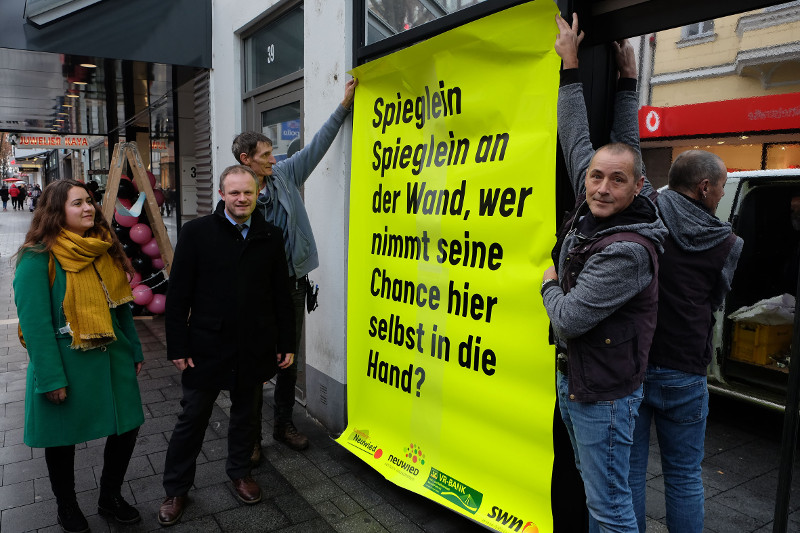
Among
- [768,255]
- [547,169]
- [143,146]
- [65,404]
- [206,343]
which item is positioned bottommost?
[65,404]

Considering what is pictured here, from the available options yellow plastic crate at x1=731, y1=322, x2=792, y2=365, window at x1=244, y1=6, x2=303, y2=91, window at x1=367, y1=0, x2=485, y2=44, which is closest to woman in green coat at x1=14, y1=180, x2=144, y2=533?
window at x1=367, y1=0, x2=485, y2=44

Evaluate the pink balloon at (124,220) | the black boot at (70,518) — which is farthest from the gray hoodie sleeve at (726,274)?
the pink balloon at (124,220)

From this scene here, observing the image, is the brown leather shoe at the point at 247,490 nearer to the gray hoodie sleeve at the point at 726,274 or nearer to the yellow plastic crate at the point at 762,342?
the gray hoodie sleeve at the point at 726,274

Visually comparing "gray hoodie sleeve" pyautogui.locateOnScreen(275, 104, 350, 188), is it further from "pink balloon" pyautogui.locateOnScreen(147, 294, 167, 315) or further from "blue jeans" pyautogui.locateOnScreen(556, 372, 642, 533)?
"pink balloon" pyautogui.locateOnScreen(147, 294, 167, 315)

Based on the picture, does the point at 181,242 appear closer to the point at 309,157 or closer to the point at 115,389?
the point at 115,389

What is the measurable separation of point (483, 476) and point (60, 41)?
580cm

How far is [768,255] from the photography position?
500 centimetres

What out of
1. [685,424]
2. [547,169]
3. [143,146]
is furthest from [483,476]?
[143,146]

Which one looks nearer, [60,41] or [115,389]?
[115,389]

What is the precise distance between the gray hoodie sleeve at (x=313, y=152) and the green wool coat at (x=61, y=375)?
1.48 metres

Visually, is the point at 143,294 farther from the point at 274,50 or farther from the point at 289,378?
the point at 289,378

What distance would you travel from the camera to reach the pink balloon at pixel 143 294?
26.2ft

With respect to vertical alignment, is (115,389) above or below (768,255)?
below

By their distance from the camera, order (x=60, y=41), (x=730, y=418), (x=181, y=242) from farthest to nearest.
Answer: (x=60, y=41)
(x=730, y=418)
(x=181, y=242)
